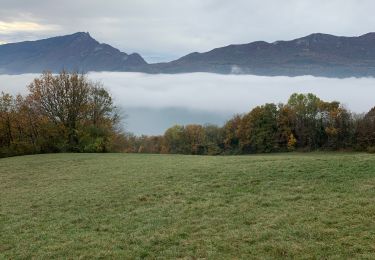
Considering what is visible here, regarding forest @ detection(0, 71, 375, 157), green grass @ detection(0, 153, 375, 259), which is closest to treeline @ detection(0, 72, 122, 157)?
forest @ detection(0, 71, 375, 157)

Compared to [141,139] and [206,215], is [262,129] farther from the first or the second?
[206,215]

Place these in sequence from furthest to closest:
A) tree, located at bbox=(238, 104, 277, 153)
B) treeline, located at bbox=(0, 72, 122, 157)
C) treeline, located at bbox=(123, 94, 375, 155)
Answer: tree, located at bbox=(238, 104, 277, 153) < treeline, located at bbox=(123, 94, 375, 155) < treeline, located at bbox=(0, 72, 122, 157)

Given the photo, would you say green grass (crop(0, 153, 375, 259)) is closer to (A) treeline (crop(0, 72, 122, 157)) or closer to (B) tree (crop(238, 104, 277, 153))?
(A) treeline (crop(0, 72, 122, 157))

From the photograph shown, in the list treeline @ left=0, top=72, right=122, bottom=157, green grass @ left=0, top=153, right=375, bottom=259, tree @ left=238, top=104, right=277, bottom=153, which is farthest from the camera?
tree @ left=238, top=104, right=277, bottom=153

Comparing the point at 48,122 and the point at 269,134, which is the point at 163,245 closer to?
the point at 48,122

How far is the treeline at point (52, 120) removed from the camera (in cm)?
5806

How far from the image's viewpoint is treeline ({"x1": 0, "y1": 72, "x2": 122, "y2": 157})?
58.1 metres

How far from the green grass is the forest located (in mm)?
36383

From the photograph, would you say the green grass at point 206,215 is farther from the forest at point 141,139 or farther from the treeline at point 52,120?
the forest at point 141,139

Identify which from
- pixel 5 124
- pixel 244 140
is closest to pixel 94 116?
pixel 5 124

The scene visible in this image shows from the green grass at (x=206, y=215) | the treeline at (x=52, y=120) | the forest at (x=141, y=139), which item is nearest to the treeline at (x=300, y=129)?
the forest at (x=141, y=139)

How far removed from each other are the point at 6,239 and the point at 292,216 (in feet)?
32.5

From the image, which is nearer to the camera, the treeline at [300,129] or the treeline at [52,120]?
the treeline at [52,120]

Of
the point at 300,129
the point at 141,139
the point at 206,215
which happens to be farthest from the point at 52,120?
the point at 141,139
